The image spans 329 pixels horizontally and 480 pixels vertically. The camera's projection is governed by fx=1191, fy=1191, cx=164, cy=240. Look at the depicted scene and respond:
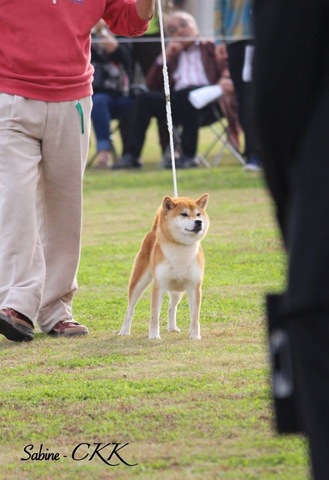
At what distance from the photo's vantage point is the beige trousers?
19.2 ft

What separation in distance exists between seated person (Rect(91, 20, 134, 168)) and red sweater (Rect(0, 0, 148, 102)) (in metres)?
10.4

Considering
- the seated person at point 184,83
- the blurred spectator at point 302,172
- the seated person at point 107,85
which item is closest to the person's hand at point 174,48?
the seated person at point 184,83

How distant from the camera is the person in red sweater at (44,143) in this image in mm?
5777

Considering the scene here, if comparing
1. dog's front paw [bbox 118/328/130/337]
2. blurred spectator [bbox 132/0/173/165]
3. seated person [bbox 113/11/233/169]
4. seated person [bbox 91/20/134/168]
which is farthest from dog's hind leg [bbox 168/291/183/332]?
blurred spectator [bbox 132/0/173/165]

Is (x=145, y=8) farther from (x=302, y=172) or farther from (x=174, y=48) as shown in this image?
(x=174, y=48)

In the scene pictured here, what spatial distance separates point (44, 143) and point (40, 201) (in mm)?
384

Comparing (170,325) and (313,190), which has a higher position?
(313,190)

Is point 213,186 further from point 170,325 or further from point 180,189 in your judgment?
point 170,325

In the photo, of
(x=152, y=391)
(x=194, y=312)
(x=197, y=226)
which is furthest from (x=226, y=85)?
(x=152, y=391)

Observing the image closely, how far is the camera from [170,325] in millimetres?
6391

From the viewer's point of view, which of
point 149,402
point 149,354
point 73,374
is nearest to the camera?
point 149,402

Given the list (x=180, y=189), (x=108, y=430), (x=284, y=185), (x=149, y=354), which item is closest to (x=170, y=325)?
(x=149, y=354)

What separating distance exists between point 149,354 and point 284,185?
3655mm

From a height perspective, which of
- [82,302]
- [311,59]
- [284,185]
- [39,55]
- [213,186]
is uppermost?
[311,59]
